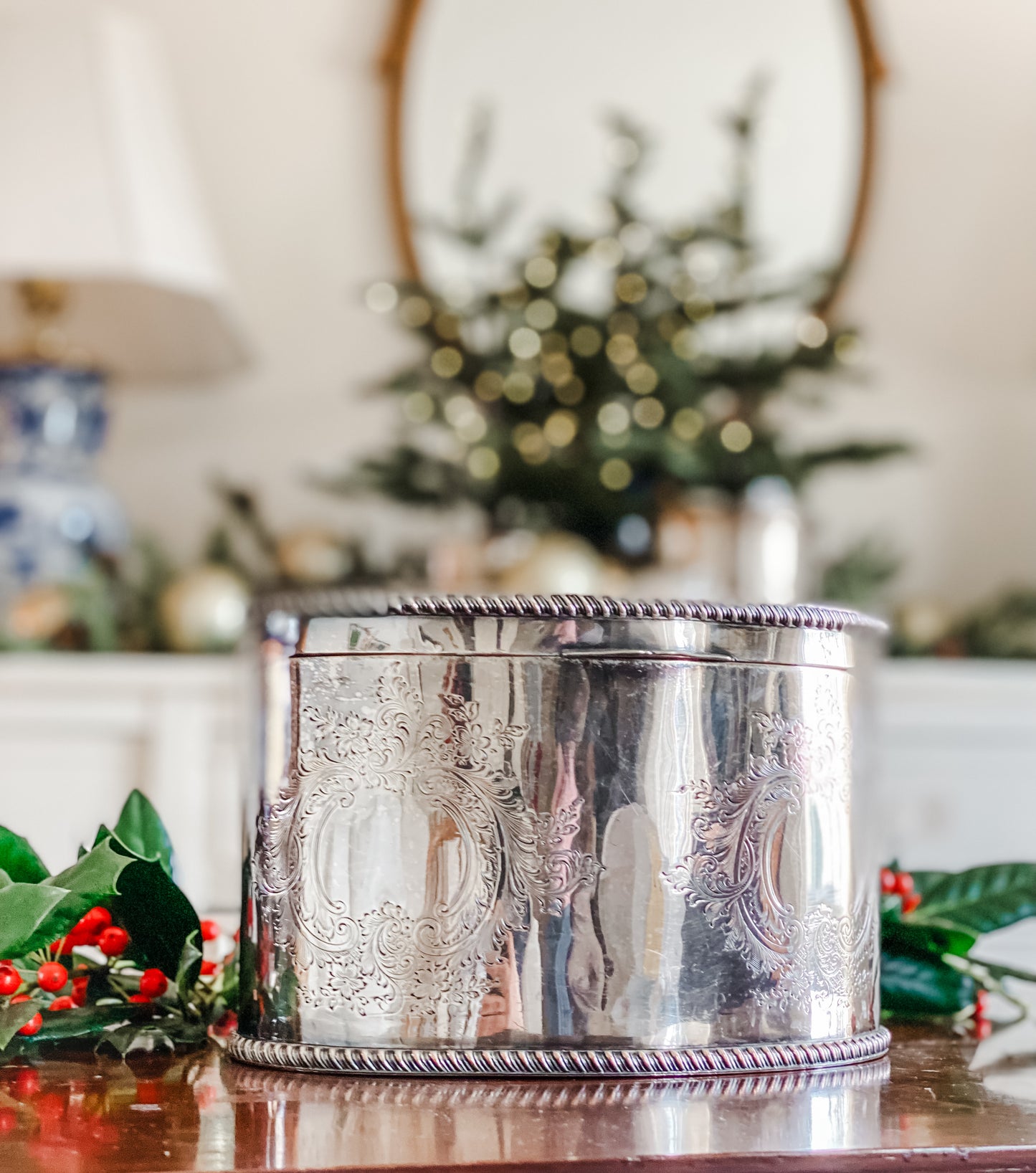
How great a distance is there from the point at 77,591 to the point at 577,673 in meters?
1.18

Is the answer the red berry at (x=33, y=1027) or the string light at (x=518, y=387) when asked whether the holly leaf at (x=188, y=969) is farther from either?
the string light at (x=518, y=387)

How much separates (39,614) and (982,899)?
3.88 feet

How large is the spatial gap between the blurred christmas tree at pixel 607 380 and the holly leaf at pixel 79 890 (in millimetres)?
1142

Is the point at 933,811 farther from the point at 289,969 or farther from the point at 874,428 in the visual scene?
the point at 289,969

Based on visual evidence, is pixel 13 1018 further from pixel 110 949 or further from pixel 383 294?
pixel 383 294

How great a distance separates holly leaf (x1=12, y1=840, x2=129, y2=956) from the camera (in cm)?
35

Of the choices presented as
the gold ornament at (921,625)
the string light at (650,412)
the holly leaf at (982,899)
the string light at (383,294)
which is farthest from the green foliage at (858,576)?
the holly leaf at (982,899)

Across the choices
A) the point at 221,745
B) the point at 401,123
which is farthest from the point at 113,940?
the point at 401,123

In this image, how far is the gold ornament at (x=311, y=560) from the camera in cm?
155

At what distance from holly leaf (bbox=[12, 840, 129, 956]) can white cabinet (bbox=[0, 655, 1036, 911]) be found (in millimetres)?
1000

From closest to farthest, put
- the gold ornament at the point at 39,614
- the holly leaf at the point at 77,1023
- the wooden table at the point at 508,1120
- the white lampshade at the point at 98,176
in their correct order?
the wooden table at the point at 508,1120 < the holly leaf at the point at 77,1023 < the white lampshade at the point at 98,176 < the gold ornament at the point at 39,614

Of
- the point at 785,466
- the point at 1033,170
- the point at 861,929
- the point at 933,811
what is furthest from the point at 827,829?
the point at 1033,170

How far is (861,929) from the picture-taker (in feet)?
1.28

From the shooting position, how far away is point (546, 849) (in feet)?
1.17
